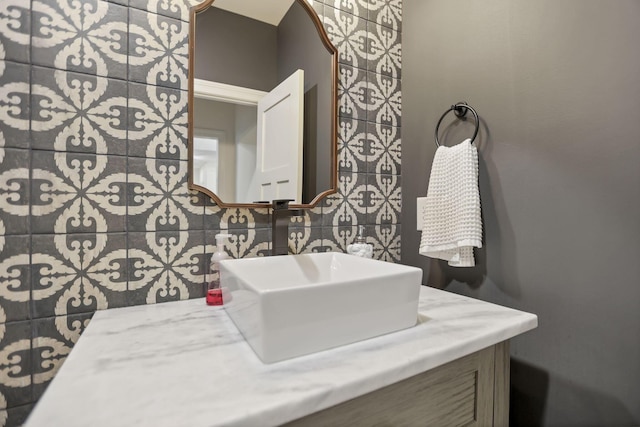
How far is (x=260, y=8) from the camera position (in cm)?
104

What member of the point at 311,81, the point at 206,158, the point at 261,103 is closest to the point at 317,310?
the point at 206,158

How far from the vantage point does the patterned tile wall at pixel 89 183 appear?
2.47ft

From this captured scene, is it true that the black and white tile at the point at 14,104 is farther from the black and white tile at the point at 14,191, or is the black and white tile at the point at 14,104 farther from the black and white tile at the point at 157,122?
the black and white tile at the point at 157,122

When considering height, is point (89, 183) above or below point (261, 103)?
below

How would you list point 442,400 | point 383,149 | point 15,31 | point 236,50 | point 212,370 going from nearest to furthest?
point 212,370 → point 442,400 → point 15,31 → point 236,50 → point 383,149

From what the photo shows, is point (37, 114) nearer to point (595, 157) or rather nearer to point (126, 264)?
point (126, 264)

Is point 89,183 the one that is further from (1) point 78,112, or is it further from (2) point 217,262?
(2) point 217,262

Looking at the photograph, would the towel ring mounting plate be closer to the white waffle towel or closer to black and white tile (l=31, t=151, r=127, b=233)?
the white waffle towel

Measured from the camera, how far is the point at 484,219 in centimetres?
106

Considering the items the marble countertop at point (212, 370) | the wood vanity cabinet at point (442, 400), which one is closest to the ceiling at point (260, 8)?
the marble countertop at point (212, 370)

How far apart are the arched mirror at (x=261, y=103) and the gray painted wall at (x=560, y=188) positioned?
0.50 meters

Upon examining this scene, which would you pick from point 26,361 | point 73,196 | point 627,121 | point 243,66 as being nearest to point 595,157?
point 627,121

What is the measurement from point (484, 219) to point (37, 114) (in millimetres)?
1311

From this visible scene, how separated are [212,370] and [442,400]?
469 millimetres
